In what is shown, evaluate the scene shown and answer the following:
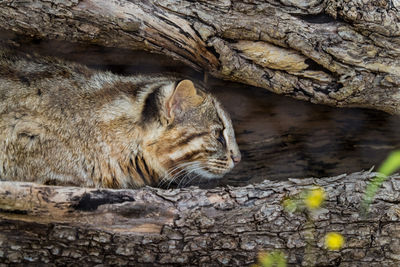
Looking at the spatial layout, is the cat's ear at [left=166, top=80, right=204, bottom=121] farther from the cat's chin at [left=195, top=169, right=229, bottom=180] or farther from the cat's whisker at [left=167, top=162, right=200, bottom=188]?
the cat's chin at [left=195, top=169, right=229, bottom=180]

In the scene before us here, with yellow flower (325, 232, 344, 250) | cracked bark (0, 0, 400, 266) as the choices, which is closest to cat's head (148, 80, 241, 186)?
cracked bark (0, 0, 400, 266)

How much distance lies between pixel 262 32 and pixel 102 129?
1.60 metres

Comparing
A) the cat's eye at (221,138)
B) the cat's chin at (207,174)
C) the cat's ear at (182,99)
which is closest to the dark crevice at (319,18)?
the cat's ear at (182,99)

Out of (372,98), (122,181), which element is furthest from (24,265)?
(372,98)

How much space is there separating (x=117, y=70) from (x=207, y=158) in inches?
54.2

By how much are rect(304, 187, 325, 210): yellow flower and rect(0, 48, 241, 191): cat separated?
1.03m

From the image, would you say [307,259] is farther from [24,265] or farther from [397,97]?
[24,265]

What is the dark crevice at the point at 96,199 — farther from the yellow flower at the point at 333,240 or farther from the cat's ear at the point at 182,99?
the yellow flower at the point at 333,240

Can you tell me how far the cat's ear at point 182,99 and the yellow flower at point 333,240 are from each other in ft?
5.36

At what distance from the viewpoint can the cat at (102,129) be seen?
4230 millimetres

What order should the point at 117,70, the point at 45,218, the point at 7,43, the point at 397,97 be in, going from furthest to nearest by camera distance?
the point at 117,70 < the point at 7,43 < the point at 397,97 < the point at 45,218

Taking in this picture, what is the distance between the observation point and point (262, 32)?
4.08 metres

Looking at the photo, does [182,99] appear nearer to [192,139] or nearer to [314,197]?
[192,139]

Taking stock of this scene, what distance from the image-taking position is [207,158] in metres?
4.46
